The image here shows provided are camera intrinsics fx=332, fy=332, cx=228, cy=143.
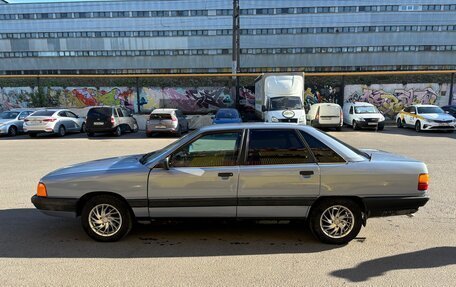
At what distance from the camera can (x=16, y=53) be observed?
57125 mm

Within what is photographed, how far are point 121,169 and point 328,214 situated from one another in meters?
2.60

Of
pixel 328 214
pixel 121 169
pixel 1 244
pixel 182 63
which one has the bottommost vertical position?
pixel 1 244

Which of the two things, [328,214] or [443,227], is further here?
[443,227]

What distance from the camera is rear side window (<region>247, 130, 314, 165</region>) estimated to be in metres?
4.07

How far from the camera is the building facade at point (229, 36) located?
52344 mm

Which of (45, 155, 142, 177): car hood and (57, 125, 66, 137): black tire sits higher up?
(45, 155, 142, 177): car hood

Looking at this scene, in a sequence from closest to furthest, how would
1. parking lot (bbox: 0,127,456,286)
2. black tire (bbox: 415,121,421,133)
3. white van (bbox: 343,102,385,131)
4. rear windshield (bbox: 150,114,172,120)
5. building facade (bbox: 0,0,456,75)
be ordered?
parking lot (bbox: 0,127,456,286) → rear windshield (bbox: 150,114,172,120) → black tire (bbox: 415,121,421,133) → white van (bbox: 343,102,385,131) → building facade (bbox: 0,0,456,75)

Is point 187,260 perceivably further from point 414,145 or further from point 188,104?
point 188,104

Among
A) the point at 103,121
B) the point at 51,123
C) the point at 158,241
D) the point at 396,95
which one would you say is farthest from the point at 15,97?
the point at 396,95

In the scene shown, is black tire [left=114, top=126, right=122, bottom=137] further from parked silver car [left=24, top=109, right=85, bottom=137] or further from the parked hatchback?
the parked hatchback

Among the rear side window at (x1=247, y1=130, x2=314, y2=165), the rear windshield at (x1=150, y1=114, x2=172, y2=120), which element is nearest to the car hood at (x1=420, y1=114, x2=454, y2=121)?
the rear windshield at (x1=150, y1=114, x2=172, y2=120)

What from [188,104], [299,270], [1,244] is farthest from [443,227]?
[188,104]

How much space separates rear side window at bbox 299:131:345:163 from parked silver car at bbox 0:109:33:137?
723 inches

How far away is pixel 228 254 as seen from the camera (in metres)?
3.86
